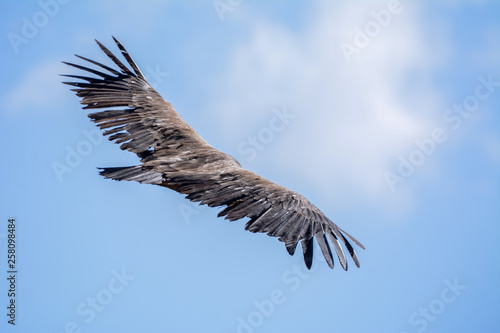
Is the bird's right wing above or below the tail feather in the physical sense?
below

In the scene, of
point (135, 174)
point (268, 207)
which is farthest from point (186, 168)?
point (268, 207)

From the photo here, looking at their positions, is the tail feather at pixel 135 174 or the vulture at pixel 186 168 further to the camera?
the tail feather at pixel 135 174

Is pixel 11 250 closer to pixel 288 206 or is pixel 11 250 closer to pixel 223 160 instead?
pixel 223 160

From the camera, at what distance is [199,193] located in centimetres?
751

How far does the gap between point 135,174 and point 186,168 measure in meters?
0.69

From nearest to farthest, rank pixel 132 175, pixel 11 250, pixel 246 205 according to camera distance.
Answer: pixel 246 205 → pixel 132 175 → pixel 11 250

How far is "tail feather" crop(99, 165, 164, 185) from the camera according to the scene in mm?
8172

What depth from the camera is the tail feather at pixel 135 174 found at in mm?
8172

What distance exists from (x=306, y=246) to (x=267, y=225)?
0.51 metres

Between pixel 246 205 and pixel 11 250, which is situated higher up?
pixel 11 250

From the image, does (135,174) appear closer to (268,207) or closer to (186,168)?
(186,168)

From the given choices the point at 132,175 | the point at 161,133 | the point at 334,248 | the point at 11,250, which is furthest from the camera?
the point at 11,250

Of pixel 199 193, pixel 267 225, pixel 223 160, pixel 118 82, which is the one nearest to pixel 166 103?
pixel 118 82

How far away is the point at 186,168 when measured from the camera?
27.7 feet
